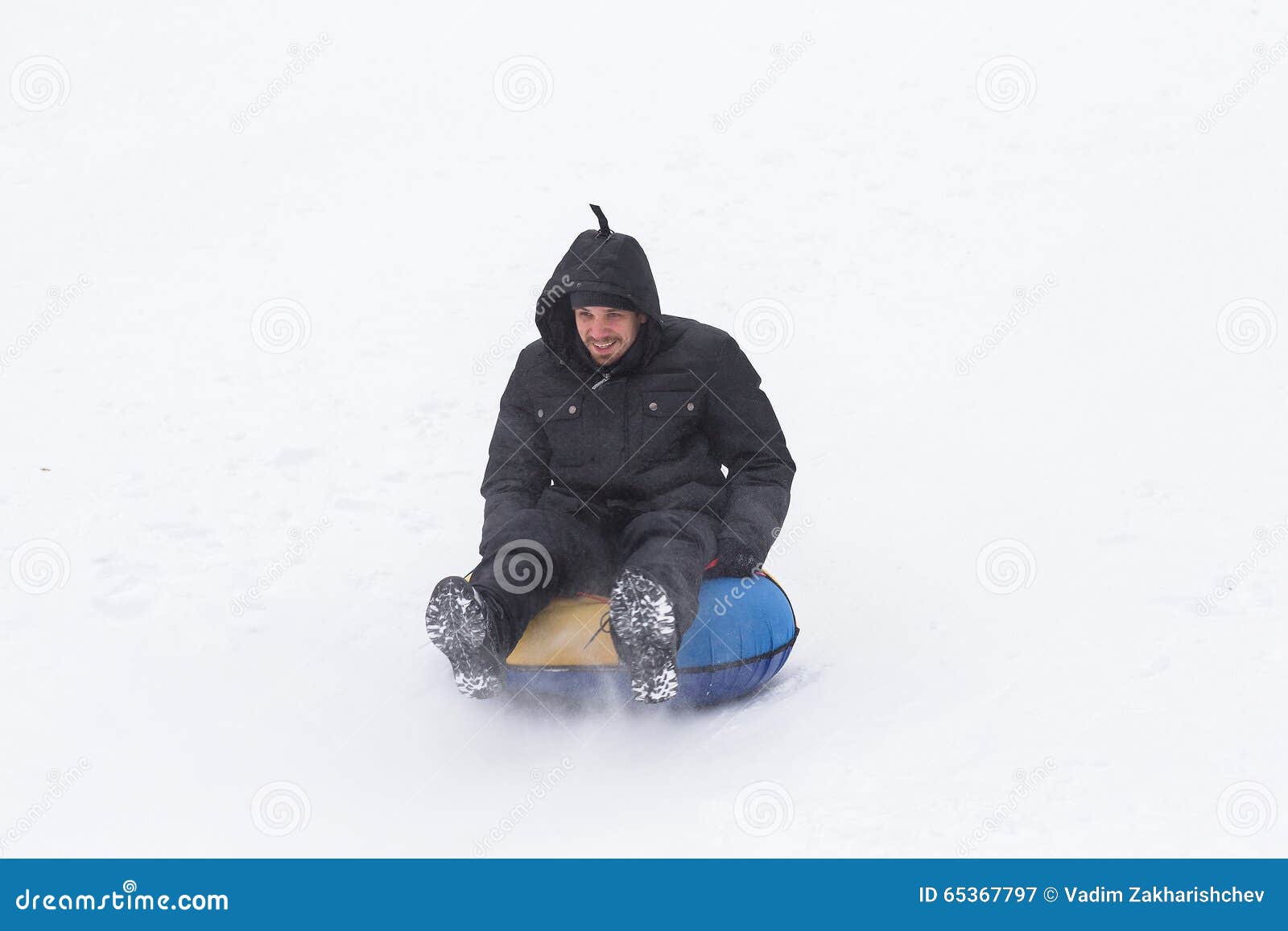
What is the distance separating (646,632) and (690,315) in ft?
14.3

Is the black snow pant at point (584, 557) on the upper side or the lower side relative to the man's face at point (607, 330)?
lower

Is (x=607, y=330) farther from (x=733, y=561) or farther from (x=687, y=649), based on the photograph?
(x=687, y=649)

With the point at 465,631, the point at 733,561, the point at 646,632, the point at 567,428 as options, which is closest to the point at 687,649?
A: the point at 733,561

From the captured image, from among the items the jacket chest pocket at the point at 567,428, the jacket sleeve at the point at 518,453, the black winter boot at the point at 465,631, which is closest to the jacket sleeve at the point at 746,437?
the jacket chest pocket at the point at 567,428

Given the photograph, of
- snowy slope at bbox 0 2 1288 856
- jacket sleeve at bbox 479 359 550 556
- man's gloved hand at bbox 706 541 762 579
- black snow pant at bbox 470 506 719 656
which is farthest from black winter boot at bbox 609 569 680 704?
jacket sleeve at bbox 479 359 550 556

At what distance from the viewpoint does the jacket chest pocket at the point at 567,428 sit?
451 cm

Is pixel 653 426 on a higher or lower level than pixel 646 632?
higher

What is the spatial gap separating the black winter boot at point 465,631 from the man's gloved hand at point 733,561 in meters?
0.81

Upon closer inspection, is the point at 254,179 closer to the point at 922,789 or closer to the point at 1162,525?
the point at 1162,525

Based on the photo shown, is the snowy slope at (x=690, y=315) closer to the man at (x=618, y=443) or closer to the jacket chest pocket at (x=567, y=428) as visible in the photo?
the man at (x=618, y=443)

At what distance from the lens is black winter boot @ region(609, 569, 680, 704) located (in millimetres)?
3713

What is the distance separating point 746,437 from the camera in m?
4.49

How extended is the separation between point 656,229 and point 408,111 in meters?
2.64

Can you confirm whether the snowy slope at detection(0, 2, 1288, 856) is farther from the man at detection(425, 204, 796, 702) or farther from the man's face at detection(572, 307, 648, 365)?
the man's face at detection(572, 307, 648, 365)
